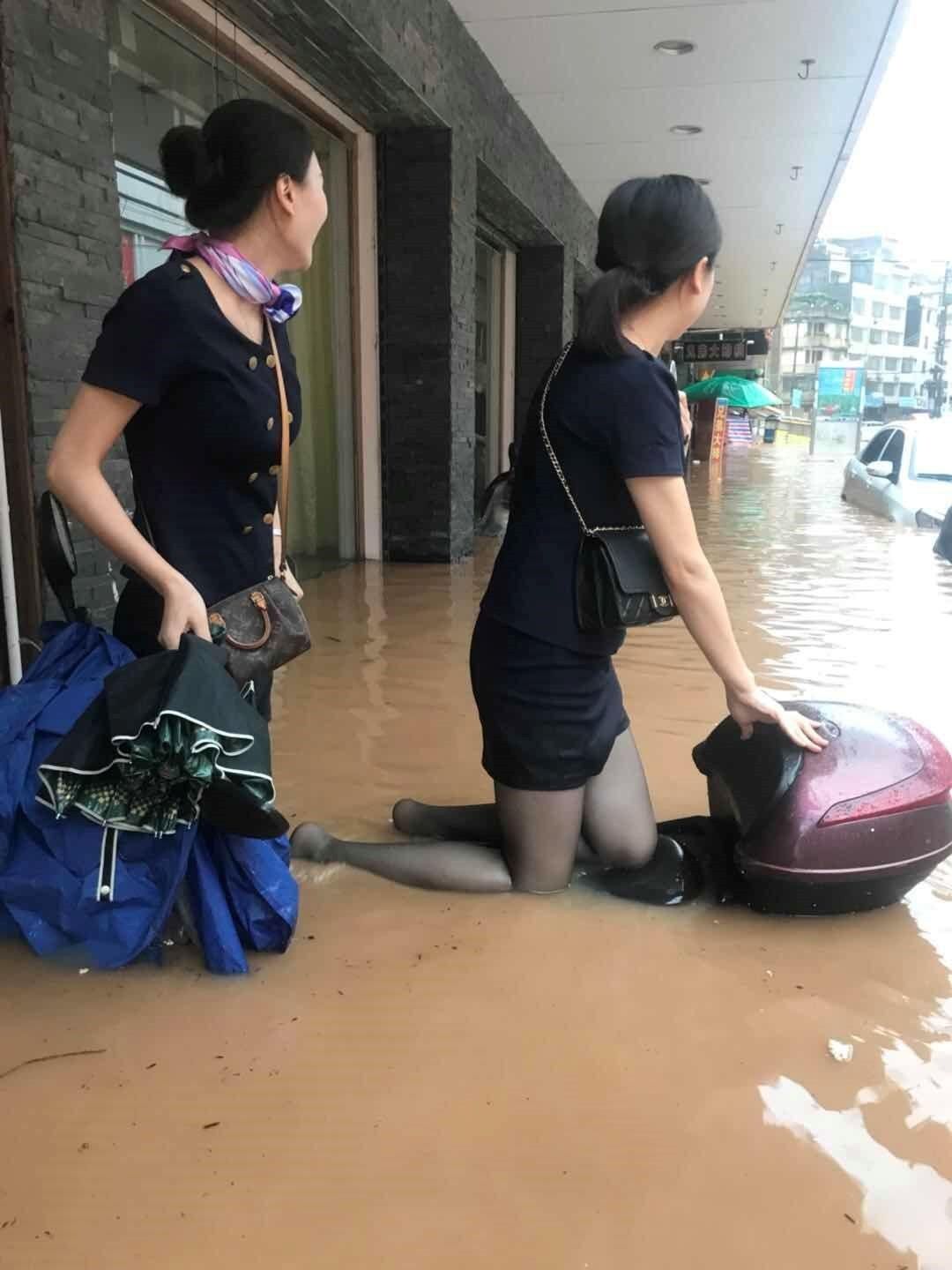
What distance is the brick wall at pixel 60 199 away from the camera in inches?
126

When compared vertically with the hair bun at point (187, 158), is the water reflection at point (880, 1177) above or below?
below

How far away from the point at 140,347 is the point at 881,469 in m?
11.3

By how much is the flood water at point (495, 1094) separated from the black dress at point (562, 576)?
1.38 ft

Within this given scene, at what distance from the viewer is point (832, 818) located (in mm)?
2254

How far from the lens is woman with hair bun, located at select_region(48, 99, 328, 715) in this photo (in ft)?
5.95

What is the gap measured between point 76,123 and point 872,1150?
11.8ft

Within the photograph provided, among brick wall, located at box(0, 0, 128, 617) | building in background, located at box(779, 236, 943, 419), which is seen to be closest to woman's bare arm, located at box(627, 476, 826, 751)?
brick wall, located at box(0, 0, 128, 617)

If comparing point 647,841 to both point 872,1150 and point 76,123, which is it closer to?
point 872,1150

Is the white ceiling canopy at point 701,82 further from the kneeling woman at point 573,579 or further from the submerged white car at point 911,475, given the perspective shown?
the kneeling woman at point 573,579

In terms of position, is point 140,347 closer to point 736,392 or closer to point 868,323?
point 736,392

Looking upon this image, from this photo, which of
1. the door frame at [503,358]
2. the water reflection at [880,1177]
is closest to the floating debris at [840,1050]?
the water reflection at [880,1177]

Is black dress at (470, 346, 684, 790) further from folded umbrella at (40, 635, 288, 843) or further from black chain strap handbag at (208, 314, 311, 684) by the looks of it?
folded umbrella at (40, 635, 288, 843)

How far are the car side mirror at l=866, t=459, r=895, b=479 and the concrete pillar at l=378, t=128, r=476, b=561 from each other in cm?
570

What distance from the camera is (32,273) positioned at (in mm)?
3275
